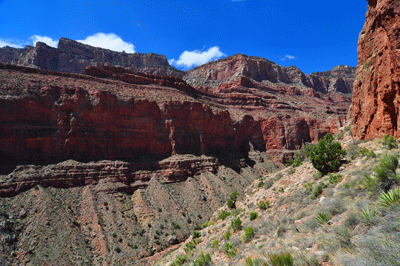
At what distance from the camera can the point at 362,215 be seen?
623 centimetres

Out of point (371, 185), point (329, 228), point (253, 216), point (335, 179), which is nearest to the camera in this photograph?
point (329, 228)

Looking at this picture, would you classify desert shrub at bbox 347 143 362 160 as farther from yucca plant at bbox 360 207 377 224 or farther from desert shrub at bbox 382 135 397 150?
yucca plant at bbox 360 207 377 224

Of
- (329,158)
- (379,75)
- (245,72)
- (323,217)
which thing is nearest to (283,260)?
(323,217)

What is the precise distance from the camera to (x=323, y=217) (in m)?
8.12

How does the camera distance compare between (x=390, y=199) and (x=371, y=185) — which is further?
(x=371, y=185)

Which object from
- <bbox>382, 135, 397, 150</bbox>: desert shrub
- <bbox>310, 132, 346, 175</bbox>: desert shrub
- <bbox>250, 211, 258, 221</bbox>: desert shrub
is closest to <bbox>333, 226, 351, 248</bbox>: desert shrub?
<bbox>382, 135, 397, 150</bbox>: desert shrub

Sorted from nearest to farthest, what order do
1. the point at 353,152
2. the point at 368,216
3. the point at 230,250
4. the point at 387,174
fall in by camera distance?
the point at 368,216 → the point at 387,174 → the point at 230,250 → the point at 353,152

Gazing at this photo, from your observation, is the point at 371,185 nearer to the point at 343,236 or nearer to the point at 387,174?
the point at 387,174

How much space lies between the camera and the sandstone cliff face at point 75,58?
102750mm

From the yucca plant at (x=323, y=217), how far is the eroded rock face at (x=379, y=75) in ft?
23.3

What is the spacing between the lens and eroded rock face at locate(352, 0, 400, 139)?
11.3 metres

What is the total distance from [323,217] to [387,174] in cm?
274

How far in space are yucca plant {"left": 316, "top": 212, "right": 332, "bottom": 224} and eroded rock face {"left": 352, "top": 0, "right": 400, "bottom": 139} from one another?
280 inches

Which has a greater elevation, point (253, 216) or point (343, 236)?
point (343, 236)
